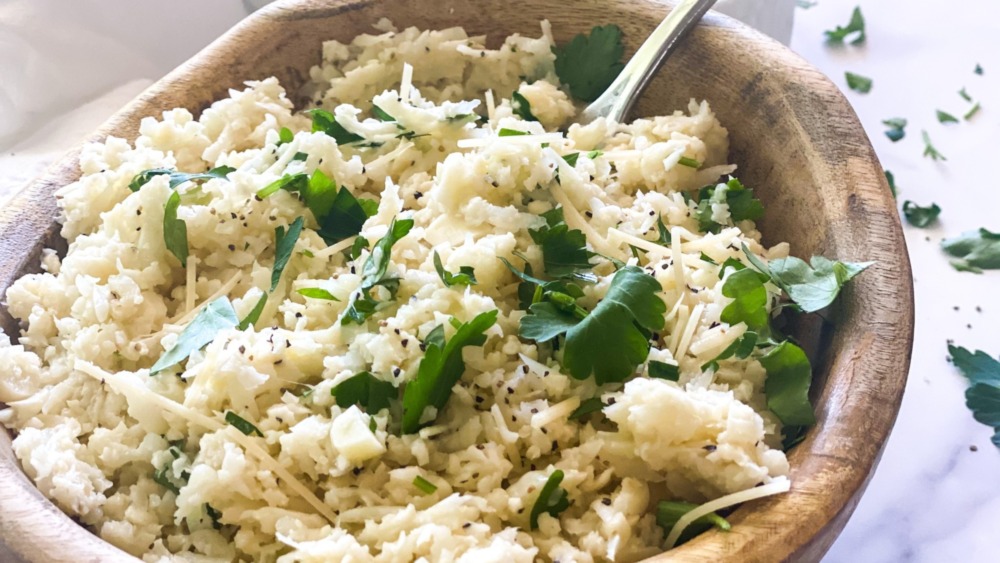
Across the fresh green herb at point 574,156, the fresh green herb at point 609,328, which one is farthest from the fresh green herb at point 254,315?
the fresh green herb at point 574,156

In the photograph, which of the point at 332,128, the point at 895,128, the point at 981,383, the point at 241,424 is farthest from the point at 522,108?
the point at 895,128

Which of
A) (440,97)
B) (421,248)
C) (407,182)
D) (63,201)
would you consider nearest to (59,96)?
(63,201)

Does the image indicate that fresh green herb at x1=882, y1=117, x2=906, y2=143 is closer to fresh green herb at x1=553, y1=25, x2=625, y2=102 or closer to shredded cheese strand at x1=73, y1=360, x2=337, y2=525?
fresh green herb at x1=553, y1=25, x2=625, y2=102

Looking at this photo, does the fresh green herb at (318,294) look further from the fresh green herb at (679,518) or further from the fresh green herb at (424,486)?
the fresh green herb at (679,518)

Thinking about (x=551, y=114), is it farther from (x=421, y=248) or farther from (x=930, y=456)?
(x=930, y=456)

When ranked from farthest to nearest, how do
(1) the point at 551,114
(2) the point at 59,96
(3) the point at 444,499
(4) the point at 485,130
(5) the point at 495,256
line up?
(2) the point at 59,96
(1) the point at 551,114
(4) the point at 485,130
(5) the point at 495,256
(3) the point at 444,499

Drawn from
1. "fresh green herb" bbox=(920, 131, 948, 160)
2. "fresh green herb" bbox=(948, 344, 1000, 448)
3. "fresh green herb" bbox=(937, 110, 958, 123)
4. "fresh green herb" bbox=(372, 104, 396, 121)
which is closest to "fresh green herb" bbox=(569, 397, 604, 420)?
"fresh green herb" bbox=(372, 104, 396, 121)

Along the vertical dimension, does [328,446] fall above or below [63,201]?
below
